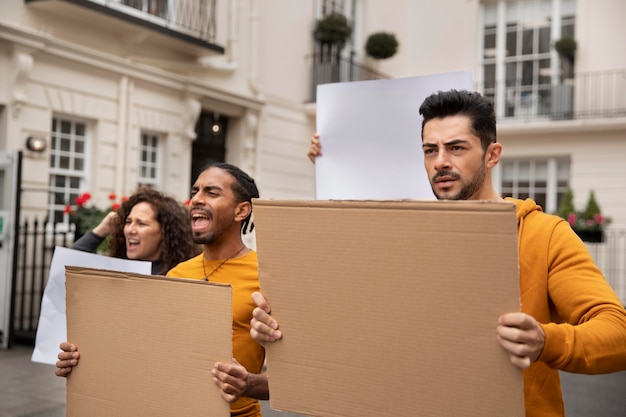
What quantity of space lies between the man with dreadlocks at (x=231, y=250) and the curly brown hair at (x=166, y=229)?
840mm

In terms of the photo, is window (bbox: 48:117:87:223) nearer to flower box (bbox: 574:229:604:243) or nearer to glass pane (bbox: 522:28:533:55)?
flower box (bbox: 574:229:604:243)

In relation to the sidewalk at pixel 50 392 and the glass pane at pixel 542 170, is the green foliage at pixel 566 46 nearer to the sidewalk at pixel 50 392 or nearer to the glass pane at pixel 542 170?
the glass pane at pixel 542 170

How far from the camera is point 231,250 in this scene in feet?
8.99

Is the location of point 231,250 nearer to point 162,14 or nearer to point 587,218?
point 162,14

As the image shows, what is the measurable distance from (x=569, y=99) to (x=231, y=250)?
1380 centimetres

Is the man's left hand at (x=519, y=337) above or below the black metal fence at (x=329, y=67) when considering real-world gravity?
below

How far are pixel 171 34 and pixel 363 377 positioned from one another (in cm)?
1004

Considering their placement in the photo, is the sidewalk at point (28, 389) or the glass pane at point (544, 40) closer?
the sidewalk at point (28, 389)

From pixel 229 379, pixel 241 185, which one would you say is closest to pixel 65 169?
pixel 241 185

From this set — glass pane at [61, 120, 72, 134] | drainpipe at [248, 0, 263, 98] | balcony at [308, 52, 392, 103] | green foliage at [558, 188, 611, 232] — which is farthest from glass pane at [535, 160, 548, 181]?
glass pane at [61, 120, 72, 134]

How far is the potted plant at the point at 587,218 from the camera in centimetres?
1372

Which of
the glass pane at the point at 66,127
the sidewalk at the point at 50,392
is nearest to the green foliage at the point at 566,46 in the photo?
the sidewalk at the point at 50,392

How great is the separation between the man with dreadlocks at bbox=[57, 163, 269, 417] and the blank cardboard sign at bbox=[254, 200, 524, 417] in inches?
24.9

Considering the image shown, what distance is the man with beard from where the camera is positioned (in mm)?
1560
